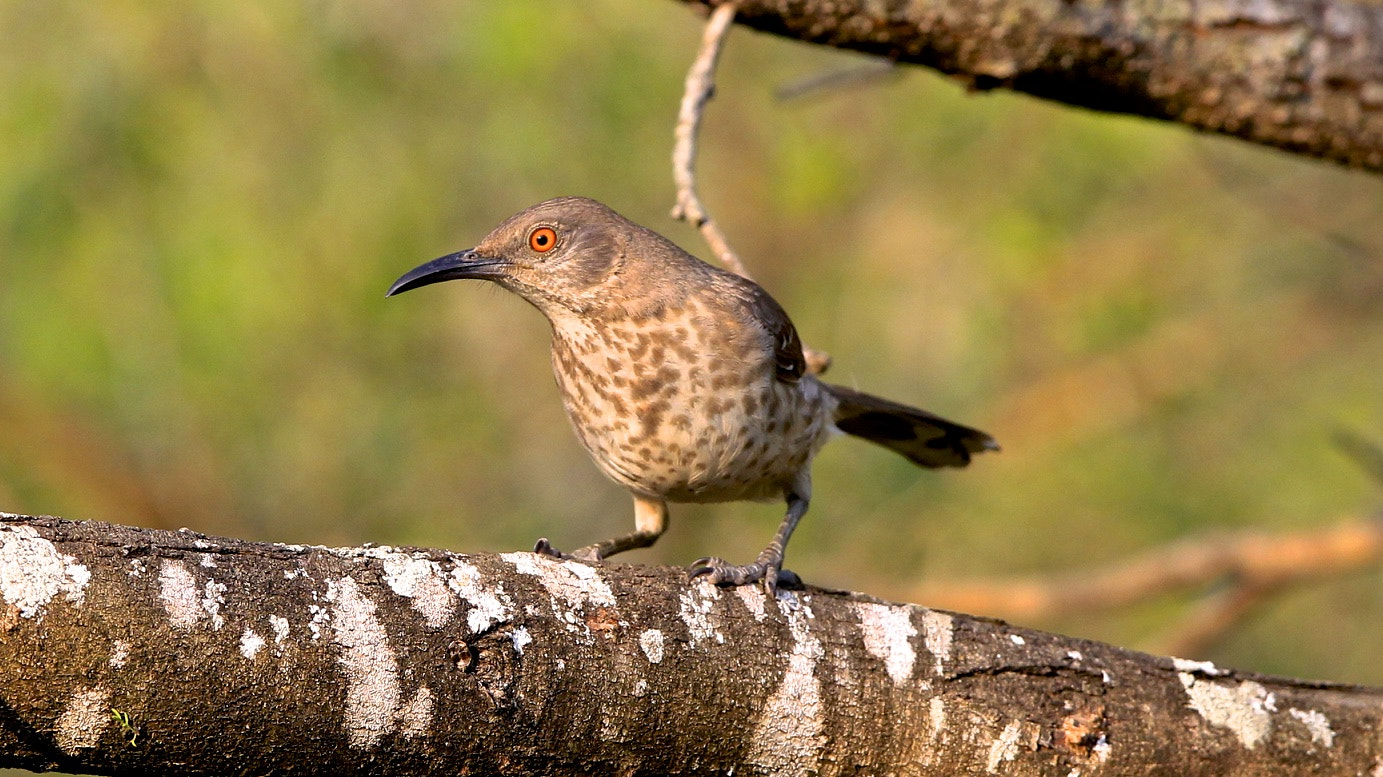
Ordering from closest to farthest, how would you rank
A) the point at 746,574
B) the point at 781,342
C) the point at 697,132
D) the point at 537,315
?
the point at 746,574
the point at 697,132
the point at 781,342
the point at 537,315

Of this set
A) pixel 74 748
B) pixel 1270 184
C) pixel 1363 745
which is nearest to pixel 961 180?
pixel 1270 184

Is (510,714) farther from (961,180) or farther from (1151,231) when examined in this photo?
(1151,231)

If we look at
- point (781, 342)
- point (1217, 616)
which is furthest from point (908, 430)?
point (1217, 616)

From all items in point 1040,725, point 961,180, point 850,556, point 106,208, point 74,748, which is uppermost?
point 106,208

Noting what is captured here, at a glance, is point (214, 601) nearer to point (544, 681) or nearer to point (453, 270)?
point (544, 681)

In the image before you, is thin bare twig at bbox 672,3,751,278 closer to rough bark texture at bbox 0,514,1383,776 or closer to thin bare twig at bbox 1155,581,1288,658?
rough bark texture at bbox 0,514,1383,776

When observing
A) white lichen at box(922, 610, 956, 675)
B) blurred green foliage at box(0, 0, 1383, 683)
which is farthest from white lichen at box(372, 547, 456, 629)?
blurred green foliage at box(0, 0, 1383, 683)
